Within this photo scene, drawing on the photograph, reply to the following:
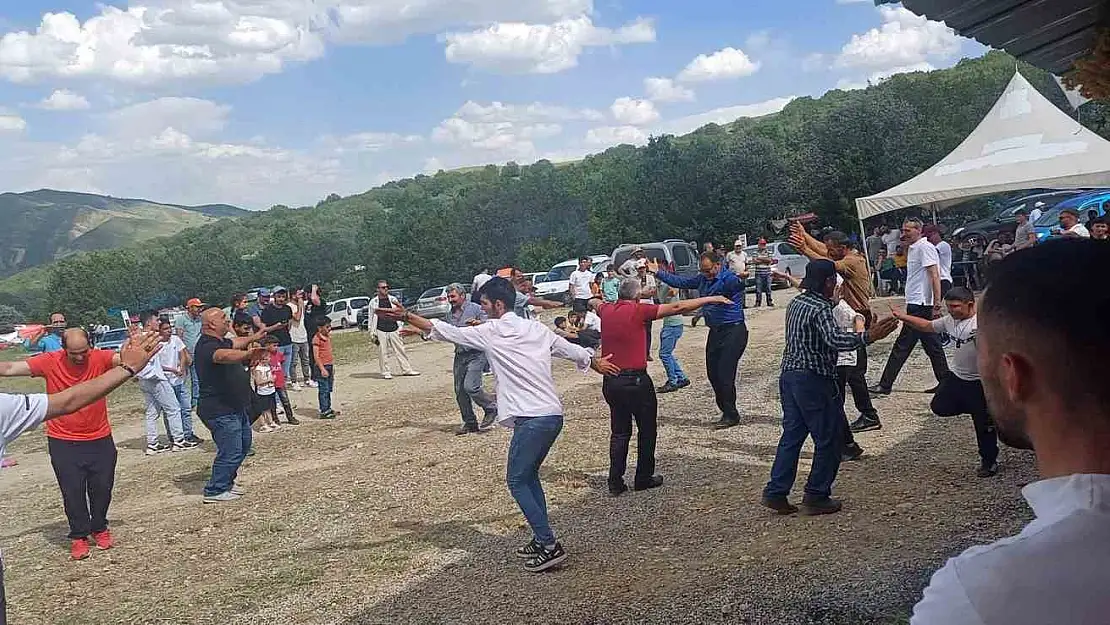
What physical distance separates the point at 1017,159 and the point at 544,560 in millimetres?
14057

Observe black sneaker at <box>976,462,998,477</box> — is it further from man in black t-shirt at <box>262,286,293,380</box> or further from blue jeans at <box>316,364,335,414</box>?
man in black t-shirt at <box>262,286,293,380</box>

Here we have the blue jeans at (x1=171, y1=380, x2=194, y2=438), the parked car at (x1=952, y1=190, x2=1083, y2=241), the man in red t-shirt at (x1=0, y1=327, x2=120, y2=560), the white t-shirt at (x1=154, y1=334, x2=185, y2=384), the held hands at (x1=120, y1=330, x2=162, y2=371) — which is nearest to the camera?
the held hands at (x1=120, y1=330, x2=162, y2=371)

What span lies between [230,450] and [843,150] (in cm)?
3544

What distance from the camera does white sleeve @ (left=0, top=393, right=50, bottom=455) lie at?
12.6 ft

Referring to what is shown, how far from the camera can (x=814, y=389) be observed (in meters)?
6.08

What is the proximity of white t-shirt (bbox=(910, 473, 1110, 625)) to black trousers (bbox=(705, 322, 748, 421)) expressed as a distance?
7.98 m

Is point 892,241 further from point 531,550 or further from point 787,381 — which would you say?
point 531,550

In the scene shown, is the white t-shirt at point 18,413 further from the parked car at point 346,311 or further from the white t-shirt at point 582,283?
the parked car at point 346,311

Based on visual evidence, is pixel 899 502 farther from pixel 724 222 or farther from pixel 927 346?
pixel 724 222

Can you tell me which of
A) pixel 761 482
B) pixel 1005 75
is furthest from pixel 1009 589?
pixel 1005 75

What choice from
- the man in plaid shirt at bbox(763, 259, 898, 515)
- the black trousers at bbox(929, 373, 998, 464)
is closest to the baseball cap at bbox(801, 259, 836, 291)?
the man in plaid shirt at bbox(763, 259, 898, 515)

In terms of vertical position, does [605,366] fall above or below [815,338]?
below

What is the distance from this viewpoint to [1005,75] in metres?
55.0

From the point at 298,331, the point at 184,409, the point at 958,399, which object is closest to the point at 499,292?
the point at 958,399
